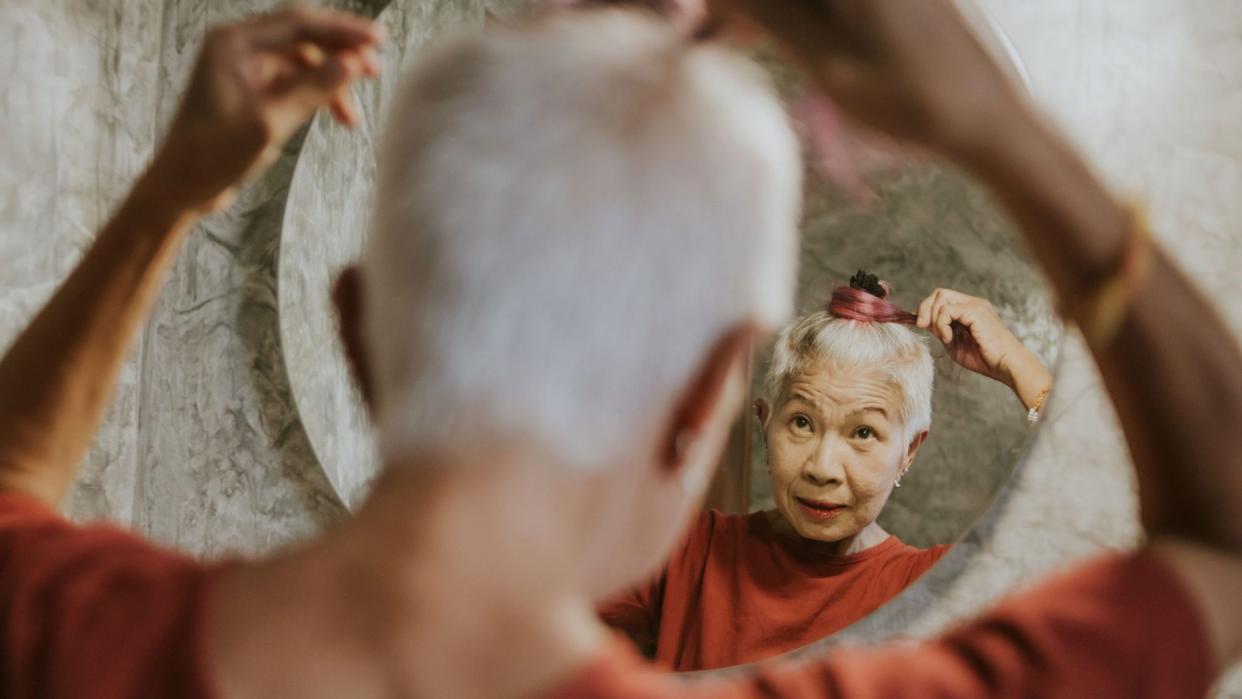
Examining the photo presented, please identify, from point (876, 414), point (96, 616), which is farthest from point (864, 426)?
point (96, 616)

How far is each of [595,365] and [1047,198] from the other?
172mm

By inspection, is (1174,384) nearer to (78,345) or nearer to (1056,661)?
(1056,661)

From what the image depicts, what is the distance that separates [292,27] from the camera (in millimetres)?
519

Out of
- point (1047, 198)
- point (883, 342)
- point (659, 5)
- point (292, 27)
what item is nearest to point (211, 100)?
point (292, 27)

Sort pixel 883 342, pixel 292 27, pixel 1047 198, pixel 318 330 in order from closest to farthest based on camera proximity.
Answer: pixel 1047 198, pixel 292 27, pixel 883 342, pixel 318 330

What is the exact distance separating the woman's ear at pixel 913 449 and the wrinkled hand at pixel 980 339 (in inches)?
2.8

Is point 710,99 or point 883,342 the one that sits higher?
point 710,99

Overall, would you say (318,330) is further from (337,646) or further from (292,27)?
(337,646)

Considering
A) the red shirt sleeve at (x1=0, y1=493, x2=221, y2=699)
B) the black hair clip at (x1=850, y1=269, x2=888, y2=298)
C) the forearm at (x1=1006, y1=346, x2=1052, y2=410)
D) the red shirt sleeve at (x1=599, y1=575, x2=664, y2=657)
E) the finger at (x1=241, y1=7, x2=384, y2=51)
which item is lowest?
the red shirt sleeve at (x1=599, y1=575, x2=664, y2=657)

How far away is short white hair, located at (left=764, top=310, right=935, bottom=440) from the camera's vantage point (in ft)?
3.05

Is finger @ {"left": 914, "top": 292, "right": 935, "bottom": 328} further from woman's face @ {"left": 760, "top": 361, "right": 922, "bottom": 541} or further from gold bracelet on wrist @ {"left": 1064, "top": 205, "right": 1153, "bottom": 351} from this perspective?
gold bracelet on wrist @ {"left": 1064, "top": 205, "right": 1153, "bottom": 351}

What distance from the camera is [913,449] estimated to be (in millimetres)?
927

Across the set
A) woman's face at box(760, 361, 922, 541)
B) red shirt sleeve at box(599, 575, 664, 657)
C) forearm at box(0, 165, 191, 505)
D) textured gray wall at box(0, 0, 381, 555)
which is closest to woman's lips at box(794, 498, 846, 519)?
woman's face at box(760, 361, 922, 541)

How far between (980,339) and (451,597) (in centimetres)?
67
